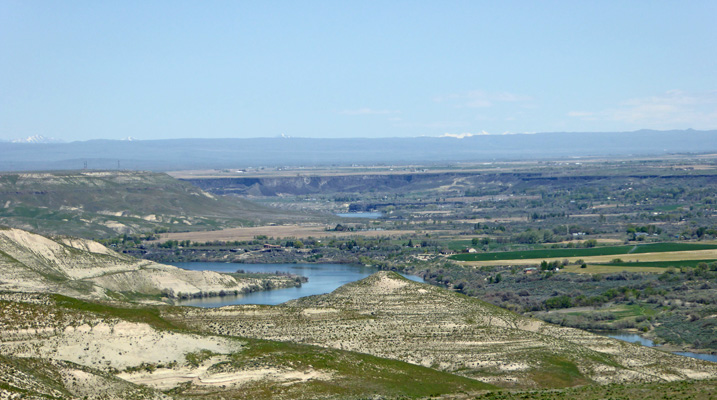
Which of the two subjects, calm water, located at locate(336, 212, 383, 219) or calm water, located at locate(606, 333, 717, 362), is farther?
calm water, located at locate(336, 212, 383, 219)

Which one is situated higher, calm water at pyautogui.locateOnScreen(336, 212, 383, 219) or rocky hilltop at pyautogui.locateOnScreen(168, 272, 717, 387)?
rocky hilltop at pyautogui.locateOnScreen(168, 272, 717, 387)

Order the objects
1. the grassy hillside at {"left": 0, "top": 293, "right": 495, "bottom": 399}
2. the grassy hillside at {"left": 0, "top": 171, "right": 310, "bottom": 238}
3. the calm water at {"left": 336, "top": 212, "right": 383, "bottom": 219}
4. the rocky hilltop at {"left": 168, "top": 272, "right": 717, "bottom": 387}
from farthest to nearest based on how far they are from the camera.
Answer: the calm water at {"left": 336, "top": 212, "right": 383, "bottom": 219} < the grassy hillside at {"left": 0, "top": 171, "right": 310, "bottom": 238} < the rocky hilltop at {"left": 168, "top": 272, "right": 717, "bottom": 387} < the grassy hillside at {"left": 0, "top": 293, "right": 495, "bottom": 399}

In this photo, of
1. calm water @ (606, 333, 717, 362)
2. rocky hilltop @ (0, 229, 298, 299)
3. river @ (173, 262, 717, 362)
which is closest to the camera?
calm water @ (606, 333, 717, 362)

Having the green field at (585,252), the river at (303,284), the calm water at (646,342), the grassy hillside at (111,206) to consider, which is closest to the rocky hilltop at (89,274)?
the river at (303,284)

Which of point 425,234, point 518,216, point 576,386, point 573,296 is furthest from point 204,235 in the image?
point 576,386

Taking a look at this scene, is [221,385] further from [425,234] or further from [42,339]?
[425,234]

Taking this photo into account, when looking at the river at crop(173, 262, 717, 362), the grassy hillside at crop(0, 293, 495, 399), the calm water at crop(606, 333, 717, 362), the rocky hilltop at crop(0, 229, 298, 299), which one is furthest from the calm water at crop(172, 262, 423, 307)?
Result: the grassy hillside at crop(0, 293, 495, 399)

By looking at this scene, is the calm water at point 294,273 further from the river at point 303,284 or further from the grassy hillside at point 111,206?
the grassy hillside at point 111,206

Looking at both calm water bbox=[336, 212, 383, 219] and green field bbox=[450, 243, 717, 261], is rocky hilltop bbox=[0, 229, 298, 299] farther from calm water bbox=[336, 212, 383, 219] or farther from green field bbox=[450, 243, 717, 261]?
calm water bbox=[336, 212, 383, 219]
